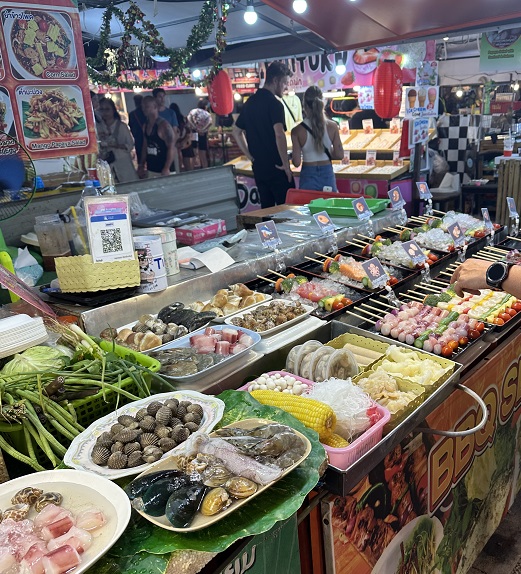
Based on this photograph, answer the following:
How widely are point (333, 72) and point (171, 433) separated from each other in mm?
12065

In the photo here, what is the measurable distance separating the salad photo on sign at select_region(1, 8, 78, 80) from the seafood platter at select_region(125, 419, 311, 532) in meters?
3.21

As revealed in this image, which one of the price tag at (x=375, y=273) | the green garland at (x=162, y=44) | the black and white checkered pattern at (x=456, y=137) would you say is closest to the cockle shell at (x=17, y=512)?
the price tag at (x=375, y=273)

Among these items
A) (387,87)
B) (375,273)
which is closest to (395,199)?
(375,273)

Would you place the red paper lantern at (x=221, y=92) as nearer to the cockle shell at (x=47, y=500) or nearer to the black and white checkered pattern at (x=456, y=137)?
the black and white checkered pattern at (x=456, y=137)

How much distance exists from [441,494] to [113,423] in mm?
1761

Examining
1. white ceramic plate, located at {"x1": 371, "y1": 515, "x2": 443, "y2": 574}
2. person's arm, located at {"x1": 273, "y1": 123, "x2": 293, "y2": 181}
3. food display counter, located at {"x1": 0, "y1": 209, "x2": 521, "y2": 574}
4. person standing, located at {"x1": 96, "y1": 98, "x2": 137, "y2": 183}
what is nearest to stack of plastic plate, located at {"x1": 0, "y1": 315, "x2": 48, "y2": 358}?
food display counter, located at {"x1": 0, "y1": 209, "x2": 521, "y2": 574}

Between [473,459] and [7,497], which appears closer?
[7,497]

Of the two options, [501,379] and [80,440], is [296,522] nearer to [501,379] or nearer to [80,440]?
[80,440]

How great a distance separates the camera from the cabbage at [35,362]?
6.88 ft

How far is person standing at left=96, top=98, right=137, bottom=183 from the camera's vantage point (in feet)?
30.2

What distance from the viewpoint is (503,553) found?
3334mm

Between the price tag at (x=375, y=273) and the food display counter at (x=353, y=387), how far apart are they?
0.10 feet

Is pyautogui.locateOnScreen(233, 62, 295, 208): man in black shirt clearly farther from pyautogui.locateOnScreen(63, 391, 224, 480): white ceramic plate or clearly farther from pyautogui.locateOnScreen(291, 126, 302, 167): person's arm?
pyautogui.locateOnScreen(63, 391, 224, 480): white ceramic plate

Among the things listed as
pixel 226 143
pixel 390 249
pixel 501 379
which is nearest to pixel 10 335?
pixel 501 379
